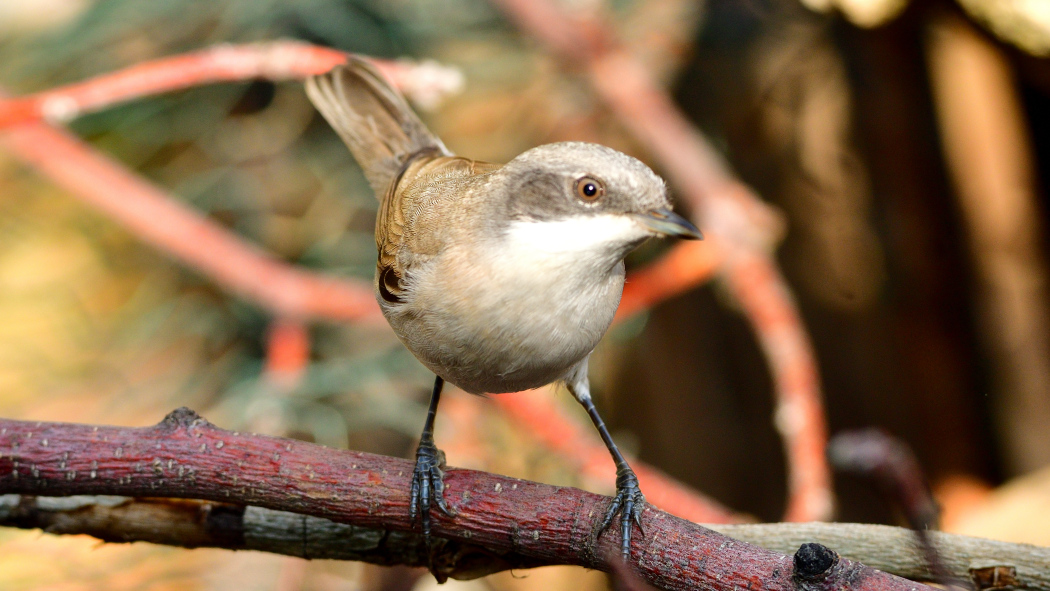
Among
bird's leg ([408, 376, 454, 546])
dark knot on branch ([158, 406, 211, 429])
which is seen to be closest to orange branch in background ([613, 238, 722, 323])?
bird's leg ([408, 376, 454, 546])

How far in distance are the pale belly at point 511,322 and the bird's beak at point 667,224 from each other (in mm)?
180

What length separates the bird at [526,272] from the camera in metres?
1.89

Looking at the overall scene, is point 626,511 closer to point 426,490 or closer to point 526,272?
point 426,490

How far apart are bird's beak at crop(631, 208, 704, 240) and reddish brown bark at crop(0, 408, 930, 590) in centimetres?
63

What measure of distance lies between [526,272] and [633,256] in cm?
290

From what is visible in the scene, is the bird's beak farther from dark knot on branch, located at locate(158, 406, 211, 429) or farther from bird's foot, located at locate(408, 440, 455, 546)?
dark knot on branch, located at locate(158, 406, 211, 429)

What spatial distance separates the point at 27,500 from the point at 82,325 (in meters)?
3.48

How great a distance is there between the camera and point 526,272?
6.24 ft

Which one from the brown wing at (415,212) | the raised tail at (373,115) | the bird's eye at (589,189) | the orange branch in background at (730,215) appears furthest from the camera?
the orange branch in background at (730,215)

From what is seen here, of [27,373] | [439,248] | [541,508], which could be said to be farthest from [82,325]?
[541,508]

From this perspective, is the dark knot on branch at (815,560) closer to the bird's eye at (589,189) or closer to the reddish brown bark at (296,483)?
the reddish brown bark at (296,483)

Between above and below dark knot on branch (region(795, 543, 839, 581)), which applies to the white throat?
above

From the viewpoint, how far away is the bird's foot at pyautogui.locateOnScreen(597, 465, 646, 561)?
185 centimetres

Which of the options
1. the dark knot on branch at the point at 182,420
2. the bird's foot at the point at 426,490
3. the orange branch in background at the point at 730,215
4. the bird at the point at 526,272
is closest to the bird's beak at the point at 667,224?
the bird at the point at 526,272
